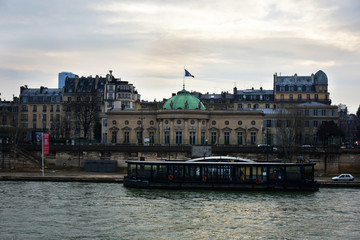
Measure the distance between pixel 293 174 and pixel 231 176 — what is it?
22.6 feet

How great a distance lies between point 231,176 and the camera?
60.3m

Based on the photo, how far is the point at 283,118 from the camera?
10081cm

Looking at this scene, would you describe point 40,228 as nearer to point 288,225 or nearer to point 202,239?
point 202,239

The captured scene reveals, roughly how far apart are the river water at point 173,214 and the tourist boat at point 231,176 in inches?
66.8

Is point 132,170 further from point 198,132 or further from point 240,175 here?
point 198,132

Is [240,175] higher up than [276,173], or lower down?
lower down

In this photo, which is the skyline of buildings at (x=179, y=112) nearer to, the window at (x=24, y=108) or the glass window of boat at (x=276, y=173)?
the window at (x=24, y=108)

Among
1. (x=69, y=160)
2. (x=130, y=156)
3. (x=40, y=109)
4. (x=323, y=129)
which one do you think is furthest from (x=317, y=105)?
(x=40, y=109)

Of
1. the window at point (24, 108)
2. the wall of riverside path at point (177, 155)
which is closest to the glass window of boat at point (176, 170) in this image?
the wall of riverside path at point (177, 155)

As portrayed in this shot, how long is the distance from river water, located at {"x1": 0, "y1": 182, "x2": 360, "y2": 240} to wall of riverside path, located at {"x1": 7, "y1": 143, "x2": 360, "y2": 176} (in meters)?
20.2

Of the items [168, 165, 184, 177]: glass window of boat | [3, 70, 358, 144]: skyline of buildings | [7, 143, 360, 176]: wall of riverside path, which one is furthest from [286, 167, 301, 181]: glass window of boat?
[3, 70, 358, 144]: skyline of buildings

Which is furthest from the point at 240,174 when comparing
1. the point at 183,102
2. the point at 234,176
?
the point at 183,102

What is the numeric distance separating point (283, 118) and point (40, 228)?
68.5 metres

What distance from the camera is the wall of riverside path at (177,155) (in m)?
81.4
